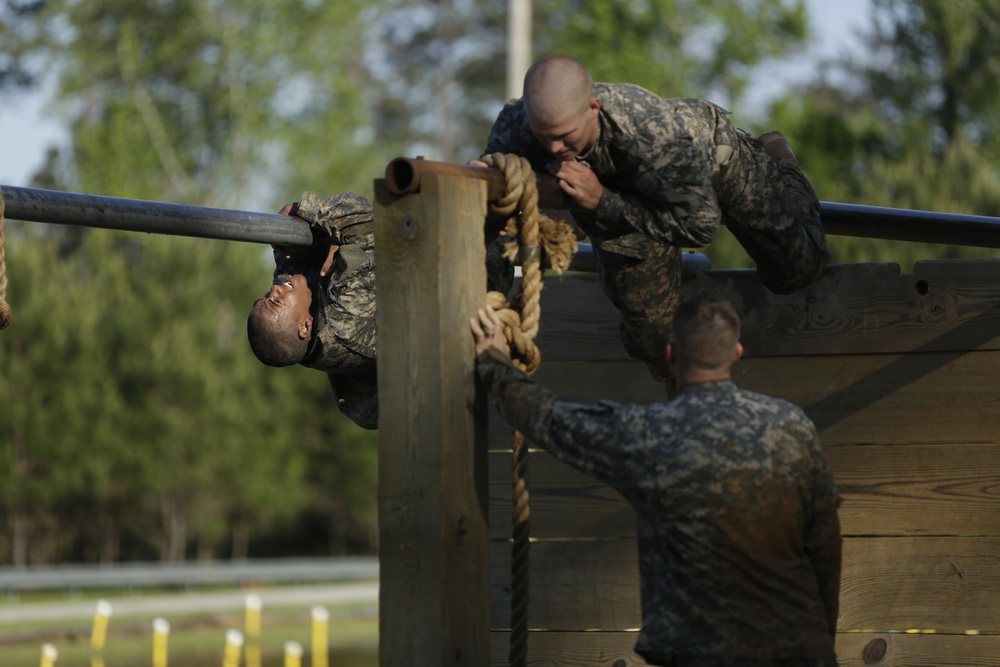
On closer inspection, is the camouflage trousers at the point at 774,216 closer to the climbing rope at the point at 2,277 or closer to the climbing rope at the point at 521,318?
the climbing rope at the point at 521,318

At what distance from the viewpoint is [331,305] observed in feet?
17.5

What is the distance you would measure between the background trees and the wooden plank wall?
12.8 m

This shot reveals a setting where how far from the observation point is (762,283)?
559cm

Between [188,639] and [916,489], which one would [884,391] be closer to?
[916,489]

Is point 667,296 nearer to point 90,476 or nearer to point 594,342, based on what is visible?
point 594,342

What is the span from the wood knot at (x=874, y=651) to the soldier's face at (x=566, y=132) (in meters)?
2.32

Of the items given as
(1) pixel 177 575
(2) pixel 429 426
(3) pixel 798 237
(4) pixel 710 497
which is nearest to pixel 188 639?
(1) pixel 177 575

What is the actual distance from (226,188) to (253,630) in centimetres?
1519

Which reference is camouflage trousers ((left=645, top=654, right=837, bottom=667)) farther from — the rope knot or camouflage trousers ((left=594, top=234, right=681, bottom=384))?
camouflage trousers ((left=594, top=234, right=681, bottom=384))

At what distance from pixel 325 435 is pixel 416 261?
23074 millimetres

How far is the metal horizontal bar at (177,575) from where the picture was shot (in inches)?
751

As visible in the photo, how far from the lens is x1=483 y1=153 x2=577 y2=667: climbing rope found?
12.4ft

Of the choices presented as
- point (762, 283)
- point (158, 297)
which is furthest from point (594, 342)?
point (158, 297)

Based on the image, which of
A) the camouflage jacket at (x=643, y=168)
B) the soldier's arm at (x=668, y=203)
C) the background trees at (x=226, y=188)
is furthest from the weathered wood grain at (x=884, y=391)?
the background trees at (x=226, y=188)
